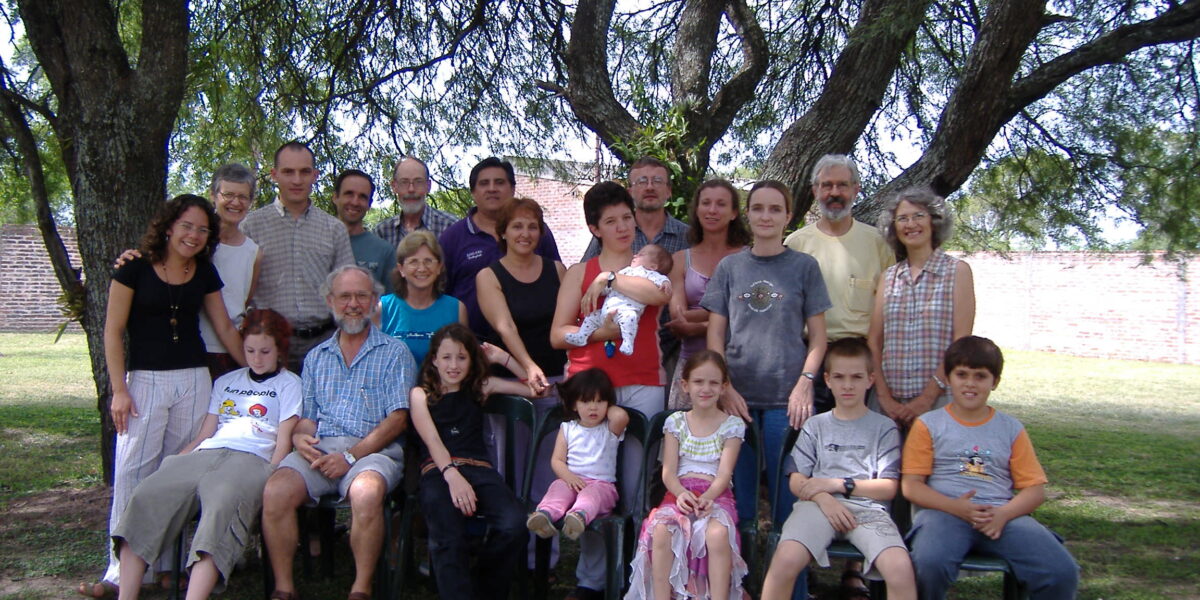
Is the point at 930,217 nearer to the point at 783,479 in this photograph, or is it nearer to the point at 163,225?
the point at 783,479

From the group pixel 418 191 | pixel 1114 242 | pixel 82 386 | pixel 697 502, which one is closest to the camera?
pixel 697 502

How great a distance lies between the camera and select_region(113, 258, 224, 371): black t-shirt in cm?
375

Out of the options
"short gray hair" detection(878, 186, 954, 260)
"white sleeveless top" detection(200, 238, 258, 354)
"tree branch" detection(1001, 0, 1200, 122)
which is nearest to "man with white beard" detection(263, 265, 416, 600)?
"white sleeveless top" detection(200, 238, 258, 354)

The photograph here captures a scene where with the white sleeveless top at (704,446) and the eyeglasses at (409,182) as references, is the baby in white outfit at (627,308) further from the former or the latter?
the eyeglasses at (409,182)

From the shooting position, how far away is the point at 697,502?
10.9 feet

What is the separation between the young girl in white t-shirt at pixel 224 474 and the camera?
3.41 m

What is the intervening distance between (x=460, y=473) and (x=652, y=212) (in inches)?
64.9

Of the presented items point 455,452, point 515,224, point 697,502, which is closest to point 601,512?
point 697,502

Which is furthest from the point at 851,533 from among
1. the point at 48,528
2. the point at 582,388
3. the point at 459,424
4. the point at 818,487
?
the point at 48,528

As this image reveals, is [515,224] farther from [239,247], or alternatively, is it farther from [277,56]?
[277,56]

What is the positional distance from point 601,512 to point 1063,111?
5347 millimetres

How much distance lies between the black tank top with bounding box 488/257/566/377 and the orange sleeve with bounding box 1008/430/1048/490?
192 centimetres

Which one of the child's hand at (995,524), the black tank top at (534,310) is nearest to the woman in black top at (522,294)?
the black tank top at (534,310)

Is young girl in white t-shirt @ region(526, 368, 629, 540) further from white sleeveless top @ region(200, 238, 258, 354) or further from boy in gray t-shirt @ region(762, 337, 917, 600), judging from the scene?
white sleeveless top @ region(200, 238, 258, 354)
